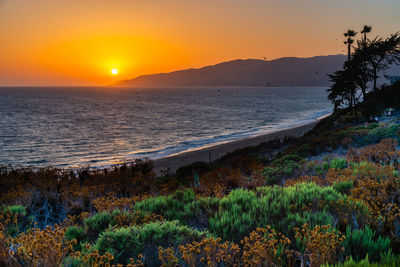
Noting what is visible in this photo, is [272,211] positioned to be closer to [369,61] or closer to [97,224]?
[97,224]

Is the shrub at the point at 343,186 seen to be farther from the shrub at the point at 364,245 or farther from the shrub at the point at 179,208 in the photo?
the shrub at the point at 179,208

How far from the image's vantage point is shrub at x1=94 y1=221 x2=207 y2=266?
3.59 metres

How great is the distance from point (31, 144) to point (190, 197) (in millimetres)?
36259

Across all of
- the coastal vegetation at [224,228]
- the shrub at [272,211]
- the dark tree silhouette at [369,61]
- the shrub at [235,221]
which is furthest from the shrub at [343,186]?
the dark tree silhouette at [369,61]

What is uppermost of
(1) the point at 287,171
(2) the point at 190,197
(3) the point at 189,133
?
(2) the point at 190,197

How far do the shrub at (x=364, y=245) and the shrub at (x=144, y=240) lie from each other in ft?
5.93

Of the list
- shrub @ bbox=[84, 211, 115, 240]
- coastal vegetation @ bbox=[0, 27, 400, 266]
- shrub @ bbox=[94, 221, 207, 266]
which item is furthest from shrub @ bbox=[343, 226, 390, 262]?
shrub @ bbox=[84, 211, 115, 240]

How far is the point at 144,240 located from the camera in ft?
12.2

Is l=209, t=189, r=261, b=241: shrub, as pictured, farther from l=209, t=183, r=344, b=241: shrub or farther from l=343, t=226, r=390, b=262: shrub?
l=343, t=226, r=390, b=262: shrub

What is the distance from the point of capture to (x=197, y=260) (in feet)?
10.5

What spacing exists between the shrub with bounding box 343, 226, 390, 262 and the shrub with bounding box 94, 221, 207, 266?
71.2 inches

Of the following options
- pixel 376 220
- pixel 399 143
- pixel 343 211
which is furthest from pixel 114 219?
pixel 399 143

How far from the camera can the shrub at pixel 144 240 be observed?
3.59 meters

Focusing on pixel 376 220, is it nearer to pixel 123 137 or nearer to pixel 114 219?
pixel 114 219
